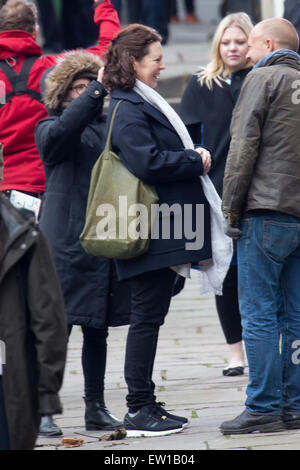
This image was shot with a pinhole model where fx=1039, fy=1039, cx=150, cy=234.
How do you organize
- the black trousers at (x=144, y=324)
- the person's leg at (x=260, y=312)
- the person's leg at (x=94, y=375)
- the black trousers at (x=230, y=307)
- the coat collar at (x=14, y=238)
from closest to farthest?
the coat collar at (x=14, y=238) < the person's leg at (x=260, y=312) < the black trousers at (x=144, y=324) < the person's leg at (x=94, y=375) < the black trousers at (x=230, y=307)

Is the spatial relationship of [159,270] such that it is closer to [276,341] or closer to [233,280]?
[276,341]

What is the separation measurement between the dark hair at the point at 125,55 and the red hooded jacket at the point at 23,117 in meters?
0.64

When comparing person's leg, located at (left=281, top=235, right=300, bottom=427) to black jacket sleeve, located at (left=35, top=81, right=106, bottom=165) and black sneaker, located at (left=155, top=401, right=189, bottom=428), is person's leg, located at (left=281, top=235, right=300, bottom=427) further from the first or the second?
black jacket sleeve, located at (left=35, top=81, right=106, bottom=165)

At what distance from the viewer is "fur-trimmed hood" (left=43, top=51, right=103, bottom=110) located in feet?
17.1

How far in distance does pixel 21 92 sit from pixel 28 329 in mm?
2408

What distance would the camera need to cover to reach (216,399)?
581 cm

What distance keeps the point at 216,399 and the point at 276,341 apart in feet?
3.48

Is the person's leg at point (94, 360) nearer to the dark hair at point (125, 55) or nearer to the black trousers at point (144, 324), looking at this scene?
the black trousers at point (144, 324)

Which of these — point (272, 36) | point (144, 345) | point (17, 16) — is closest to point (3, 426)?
point (144, 345)

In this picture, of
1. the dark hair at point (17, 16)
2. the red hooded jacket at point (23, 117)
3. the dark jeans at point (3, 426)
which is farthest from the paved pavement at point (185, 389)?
the dark hair at point (17, 16)

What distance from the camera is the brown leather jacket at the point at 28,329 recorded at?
11.5 ft

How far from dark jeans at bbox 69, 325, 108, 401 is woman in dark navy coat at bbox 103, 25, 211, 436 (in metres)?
0.34

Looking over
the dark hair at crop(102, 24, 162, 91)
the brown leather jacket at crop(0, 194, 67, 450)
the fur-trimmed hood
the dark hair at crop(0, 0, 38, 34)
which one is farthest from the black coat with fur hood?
the brown leather jacket at crop(0, 194, 67, 450)

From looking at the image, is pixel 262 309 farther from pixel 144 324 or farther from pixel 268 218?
pixel 144 324
